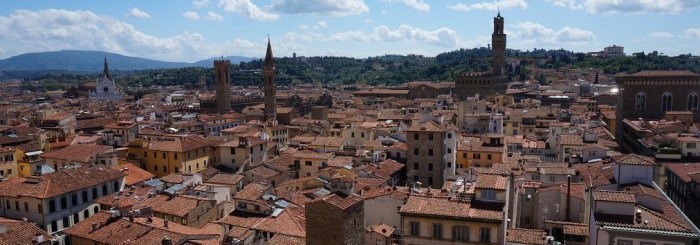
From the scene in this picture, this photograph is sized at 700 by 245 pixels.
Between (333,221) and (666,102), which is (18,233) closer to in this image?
(333,221)

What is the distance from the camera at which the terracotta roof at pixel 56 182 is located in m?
35.2

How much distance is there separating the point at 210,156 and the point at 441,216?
35669mm

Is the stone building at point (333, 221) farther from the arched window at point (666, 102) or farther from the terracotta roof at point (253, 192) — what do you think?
the arched window at point (666, 102)

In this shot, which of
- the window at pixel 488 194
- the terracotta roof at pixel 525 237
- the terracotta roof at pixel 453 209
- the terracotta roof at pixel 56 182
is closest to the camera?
the terracotta roof at pixel 453 209

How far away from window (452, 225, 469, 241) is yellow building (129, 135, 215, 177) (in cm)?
Answer: 3274

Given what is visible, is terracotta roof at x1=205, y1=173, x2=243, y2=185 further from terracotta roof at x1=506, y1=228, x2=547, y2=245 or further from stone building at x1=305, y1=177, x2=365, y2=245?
terracotta roof at x1=506, y1=228, x2=547, y2=245

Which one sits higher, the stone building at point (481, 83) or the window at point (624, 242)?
the stone building at point (481, 83)

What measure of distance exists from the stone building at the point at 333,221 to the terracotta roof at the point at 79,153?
106ft

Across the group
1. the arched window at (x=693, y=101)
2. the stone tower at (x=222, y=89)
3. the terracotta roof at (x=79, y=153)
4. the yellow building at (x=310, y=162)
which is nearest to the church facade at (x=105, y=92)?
the stone tower at (x=222, y=89)

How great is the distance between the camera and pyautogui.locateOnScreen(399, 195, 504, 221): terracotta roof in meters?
23.6

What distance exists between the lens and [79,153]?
5006 centimetres

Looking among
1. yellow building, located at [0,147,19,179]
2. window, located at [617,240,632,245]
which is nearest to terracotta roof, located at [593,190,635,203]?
window, located at [617,240,632,245]

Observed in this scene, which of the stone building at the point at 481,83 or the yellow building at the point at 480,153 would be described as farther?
the stone building at the point at 481,83

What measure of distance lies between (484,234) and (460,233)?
1.01m
